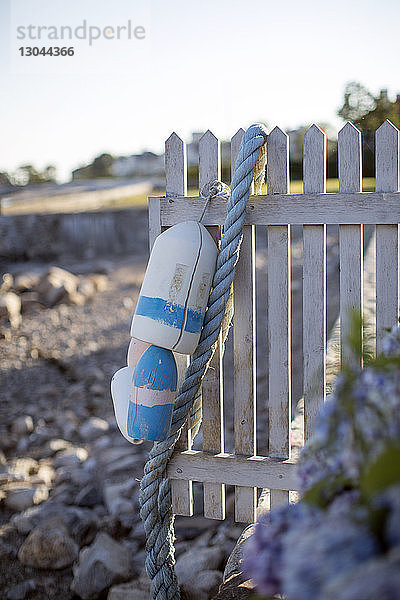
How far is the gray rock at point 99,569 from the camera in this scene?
2.98 metres

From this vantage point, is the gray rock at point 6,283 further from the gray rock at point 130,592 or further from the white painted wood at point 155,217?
the white painted wood at point 155,217

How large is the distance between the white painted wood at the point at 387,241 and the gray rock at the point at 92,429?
133 inches

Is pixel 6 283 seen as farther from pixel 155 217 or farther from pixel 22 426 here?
pixel 155 217

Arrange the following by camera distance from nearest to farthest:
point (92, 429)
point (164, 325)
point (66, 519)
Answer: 1. point (164, 325)
2. point (66, 519)
3. point (92, 429)

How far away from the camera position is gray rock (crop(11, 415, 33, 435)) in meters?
5.33

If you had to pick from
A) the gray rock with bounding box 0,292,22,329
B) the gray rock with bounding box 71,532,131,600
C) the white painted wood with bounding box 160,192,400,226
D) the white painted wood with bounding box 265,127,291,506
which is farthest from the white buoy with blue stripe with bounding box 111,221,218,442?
the gray rock with bounding box 0,292,22,329

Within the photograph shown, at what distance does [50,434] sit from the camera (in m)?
5.32

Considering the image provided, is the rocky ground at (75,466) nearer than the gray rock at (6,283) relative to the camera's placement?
Yes

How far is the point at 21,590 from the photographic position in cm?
308

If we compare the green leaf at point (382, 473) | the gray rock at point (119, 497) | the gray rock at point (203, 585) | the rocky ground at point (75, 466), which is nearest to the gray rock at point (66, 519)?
the rocky ground at point (75, 466)

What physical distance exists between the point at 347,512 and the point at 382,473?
0.08 metres

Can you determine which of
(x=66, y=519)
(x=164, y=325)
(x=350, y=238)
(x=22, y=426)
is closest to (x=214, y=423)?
(x=164, y=325)

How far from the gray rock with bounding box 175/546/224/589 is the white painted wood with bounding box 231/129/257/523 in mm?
510

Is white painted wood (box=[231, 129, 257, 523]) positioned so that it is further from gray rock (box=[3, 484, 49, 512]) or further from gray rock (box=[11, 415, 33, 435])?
gray rock (box=[11, 415, 33, 435])
